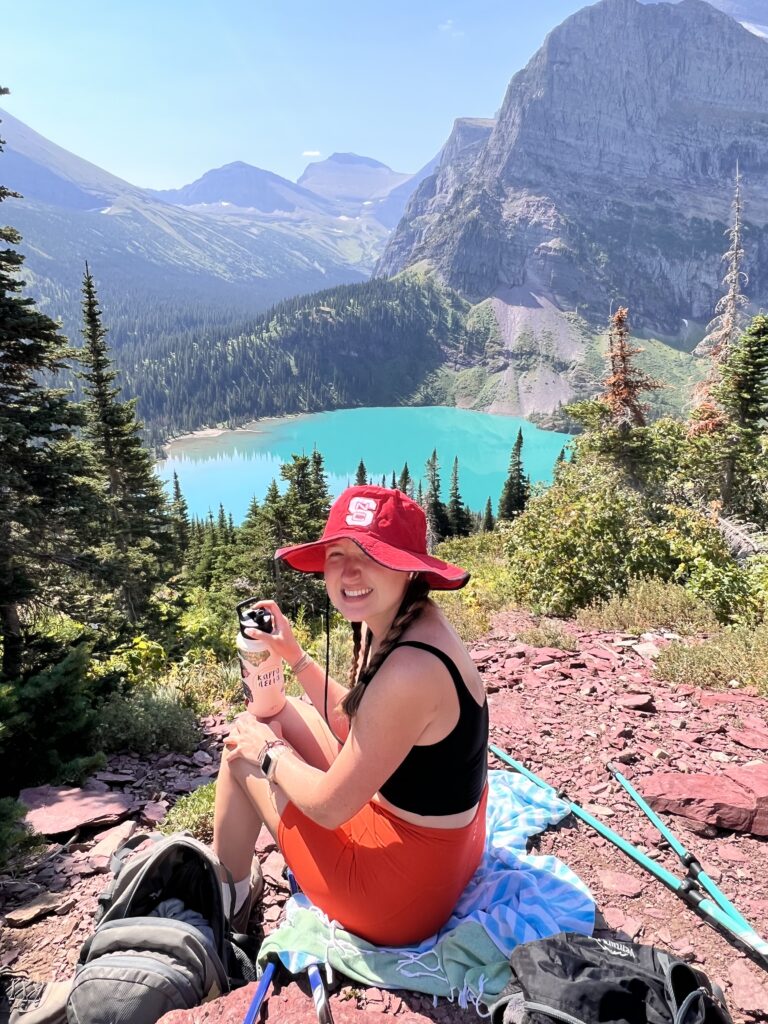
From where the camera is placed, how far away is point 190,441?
17775cm

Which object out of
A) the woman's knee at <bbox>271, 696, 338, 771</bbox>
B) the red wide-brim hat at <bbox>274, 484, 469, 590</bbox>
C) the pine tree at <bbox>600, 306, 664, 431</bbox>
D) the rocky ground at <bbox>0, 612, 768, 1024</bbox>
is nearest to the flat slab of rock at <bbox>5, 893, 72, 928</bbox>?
the rocky ground at <bbox>0, 612, 768, 1024</bbox>

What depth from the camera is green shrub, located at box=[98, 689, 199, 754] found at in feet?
16.2

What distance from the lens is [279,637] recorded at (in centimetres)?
292

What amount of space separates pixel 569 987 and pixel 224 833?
1.58 m

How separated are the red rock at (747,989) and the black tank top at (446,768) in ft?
4.13

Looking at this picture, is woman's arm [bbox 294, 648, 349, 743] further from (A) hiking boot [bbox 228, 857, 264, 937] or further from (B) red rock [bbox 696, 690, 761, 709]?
(B) red rock [bbox 696, 690, 761, 709]

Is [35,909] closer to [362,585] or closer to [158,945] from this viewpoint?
[158,945]

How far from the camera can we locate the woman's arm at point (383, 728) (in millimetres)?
2053

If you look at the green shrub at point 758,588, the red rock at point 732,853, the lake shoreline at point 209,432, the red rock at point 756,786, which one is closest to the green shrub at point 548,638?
the green shrub at point 758,588

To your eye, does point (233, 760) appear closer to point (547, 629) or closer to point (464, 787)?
point (464, 787)

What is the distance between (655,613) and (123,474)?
17304 millimetres

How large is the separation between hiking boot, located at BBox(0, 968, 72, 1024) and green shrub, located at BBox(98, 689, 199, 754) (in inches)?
89.5

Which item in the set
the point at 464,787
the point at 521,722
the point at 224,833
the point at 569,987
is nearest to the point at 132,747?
the point at 224,833

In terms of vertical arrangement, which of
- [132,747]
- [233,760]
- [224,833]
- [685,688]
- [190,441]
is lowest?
[190,441]
